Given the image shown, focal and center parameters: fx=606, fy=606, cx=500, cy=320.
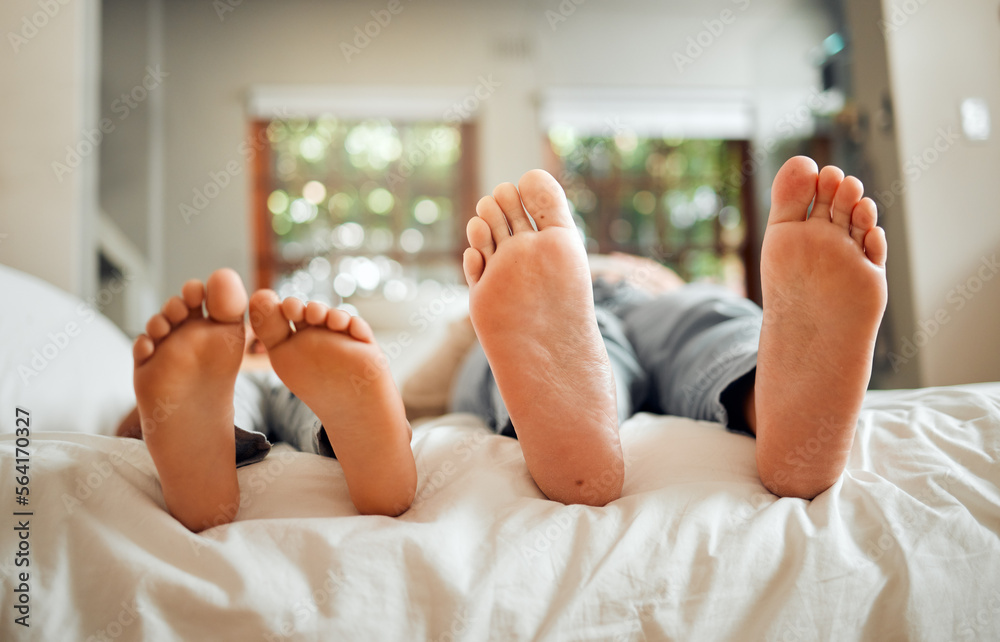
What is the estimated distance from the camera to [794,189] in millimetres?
596

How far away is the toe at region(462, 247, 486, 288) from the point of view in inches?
24.8

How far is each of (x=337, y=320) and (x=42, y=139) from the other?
1256 millimetres

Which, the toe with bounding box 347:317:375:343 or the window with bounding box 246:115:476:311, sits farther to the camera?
the window with bounding box 246:115:476:311

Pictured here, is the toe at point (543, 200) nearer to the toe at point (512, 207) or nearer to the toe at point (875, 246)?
the toe at point (512, 207)

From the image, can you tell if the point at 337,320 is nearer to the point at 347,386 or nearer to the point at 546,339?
the point at 347,386

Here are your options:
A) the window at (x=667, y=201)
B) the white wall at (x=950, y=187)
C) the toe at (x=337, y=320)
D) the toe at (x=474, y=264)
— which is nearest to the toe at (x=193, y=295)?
the toe at (x=337, y=320)

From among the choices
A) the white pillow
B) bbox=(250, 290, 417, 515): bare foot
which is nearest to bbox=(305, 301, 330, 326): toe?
bbox=(250, 290, 417, 515): bare foot

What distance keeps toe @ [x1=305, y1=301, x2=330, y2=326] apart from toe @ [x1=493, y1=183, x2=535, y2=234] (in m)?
0.23

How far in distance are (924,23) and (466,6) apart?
2.04 m

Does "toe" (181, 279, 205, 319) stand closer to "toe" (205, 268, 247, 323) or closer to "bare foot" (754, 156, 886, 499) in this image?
"toe" (205, 268, 247, 323)

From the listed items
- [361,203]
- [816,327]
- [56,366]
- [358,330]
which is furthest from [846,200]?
[361,203]

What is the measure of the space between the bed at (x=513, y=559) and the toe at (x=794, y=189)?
0.84 ft

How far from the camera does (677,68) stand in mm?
3168

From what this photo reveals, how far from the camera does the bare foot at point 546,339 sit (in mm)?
573
